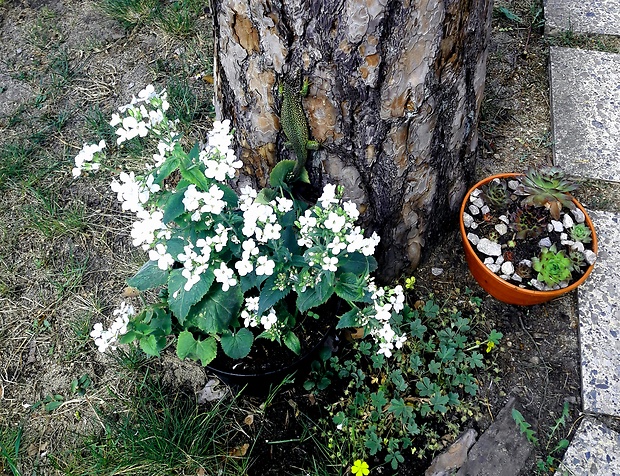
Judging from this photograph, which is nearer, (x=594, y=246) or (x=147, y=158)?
(x=594, y=246)

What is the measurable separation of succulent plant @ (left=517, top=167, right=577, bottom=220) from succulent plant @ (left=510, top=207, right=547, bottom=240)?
0.05m

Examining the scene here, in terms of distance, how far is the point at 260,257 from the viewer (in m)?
1.53

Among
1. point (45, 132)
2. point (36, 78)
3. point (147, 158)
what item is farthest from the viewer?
point (36, 78)

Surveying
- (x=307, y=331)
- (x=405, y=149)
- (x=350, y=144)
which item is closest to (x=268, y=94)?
(x=350, y=144)

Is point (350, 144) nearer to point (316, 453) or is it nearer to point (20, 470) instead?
point (316, 453)

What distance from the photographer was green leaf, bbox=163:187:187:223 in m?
1.49

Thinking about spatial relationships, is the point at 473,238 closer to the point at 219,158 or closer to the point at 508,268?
the point at 508,268

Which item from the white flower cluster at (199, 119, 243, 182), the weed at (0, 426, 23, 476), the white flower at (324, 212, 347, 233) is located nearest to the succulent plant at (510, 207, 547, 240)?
the white flower at (324, 212, 347, 233)

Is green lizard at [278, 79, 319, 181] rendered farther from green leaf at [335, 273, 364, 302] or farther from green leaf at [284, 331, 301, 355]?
green leaf at [284, 331, 301, 355]

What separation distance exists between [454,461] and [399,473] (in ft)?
0.68

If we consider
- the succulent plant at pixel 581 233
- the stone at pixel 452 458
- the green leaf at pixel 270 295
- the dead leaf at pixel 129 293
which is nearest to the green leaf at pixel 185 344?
the green leaf at pixel 270 295

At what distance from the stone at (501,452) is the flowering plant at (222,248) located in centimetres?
62

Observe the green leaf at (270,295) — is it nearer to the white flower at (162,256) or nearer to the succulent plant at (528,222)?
the white flower at (162,256)

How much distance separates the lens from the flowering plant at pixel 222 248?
1.48 metres
